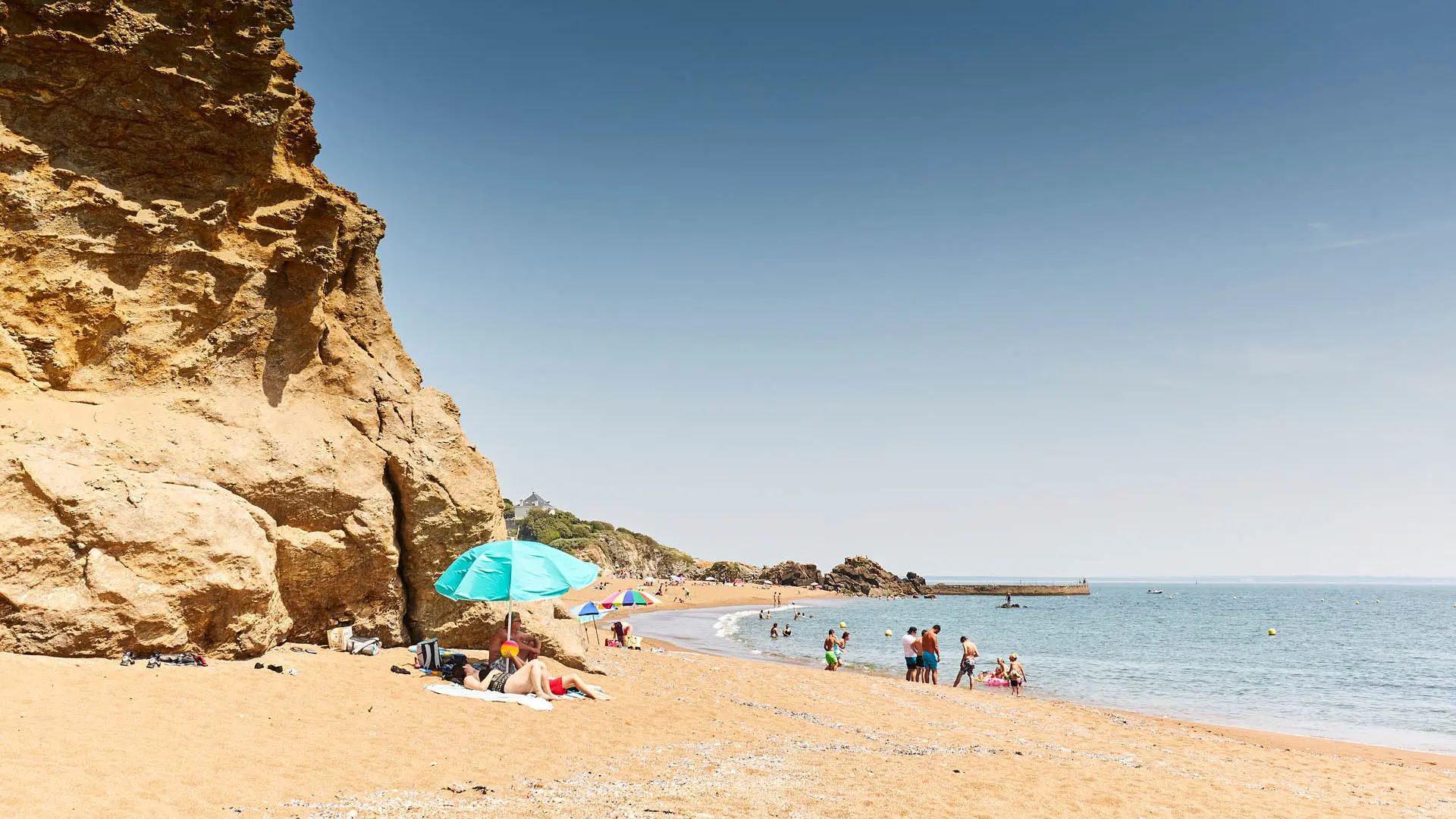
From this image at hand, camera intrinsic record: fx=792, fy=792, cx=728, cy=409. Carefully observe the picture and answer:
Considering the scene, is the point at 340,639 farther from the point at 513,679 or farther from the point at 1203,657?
the point at 1203,657

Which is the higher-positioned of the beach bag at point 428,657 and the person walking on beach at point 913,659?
the beach bag at point 428,657

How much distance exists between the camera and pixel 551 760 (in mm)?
8078

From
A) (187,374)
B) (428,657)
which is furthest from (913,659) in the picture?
(187,374)

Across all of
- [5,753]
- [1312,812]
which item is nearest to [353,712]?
[5,753]

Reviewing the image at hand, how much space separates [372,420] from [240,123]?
4570mm

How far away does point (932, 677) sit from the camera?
2205 cm

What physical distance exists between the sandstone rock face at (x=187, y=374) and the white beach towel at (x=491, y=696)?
7.67 ft

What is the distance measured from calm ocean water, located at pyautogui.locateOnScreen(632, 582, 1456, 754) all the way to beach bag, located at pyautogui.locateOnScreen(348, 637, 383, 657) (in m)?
A: 18.8

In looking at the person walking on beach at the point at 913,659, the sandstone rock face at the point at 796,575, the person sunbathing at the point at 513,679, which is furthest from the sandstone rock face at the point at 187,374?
the sandstone rock face at the point at 796,575

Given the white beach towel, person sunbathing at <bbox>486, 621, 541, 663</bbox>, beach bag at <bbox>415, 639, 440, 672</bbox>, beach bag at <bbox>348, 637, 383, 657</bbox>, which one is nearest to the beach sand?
the white beach towel

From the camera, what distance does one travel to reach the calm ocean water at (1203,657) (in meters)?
21.5

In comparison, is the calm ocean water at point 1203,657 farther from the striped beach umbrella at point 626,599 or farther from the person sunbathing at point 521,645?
the person sunbathing at point 521,645

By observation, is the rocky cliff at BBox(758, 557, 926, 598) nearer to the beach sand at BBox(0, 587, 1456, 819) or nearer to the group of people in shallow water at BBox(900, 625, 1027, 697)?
the group of people in shallow water at BBox(900, 625, 1027, 697)

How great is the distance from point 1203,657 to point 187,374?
41594mm
